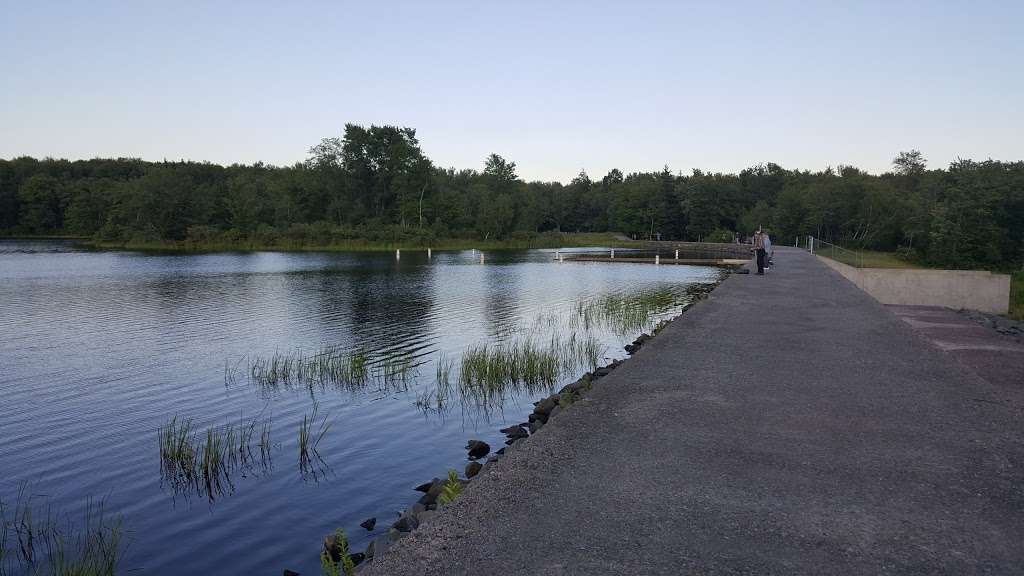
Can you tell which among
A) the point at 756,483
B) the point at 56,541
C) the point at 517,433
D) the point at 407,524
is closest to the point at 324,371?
the point at 517,433

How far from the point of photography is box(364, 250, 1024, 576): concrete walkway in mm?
4367

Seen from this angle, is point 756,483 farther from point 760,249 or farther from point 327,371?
point 760,249

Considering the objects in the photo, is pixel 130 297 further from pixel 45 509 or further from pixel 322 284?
pixel 45 509

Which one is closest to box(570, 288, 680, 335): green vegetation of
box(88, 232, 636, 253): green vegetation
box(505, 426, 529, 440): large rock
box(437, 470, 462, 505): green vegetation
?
box(505, 426, 529, 440): large rock

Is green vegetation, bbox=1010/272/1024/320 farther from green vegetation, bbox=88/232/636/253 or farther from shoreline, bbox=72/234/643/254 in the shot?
shoreline, bbox=72/234/643/254

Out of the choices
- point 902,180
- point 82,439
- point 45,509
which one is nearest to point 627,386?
point 45,509

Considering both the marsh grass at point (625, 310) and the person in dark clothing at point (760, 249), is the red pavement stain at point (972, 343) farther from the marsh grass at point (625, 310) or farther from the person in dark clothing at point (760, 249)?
the marsh grass at point (625, 310)

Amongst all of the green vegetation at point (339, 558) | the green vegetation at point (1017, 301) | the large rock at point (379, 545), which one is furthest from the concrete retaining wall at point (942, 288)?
the large rock at point (379, 545)

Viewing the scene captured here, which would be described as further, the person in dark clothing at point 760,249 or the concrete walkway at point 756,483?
the person in dark clothing at point 760,249

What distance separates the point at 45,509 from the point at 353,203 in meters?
101

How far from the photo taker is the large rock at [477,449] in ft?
34.6

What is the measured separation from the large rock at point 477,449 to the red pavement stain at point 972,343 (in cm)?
778

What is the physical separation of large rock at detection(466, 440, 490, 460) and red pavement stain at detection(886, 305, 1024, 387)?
778cm

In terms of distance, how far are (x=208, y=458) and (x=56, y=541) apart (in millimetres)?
2409
